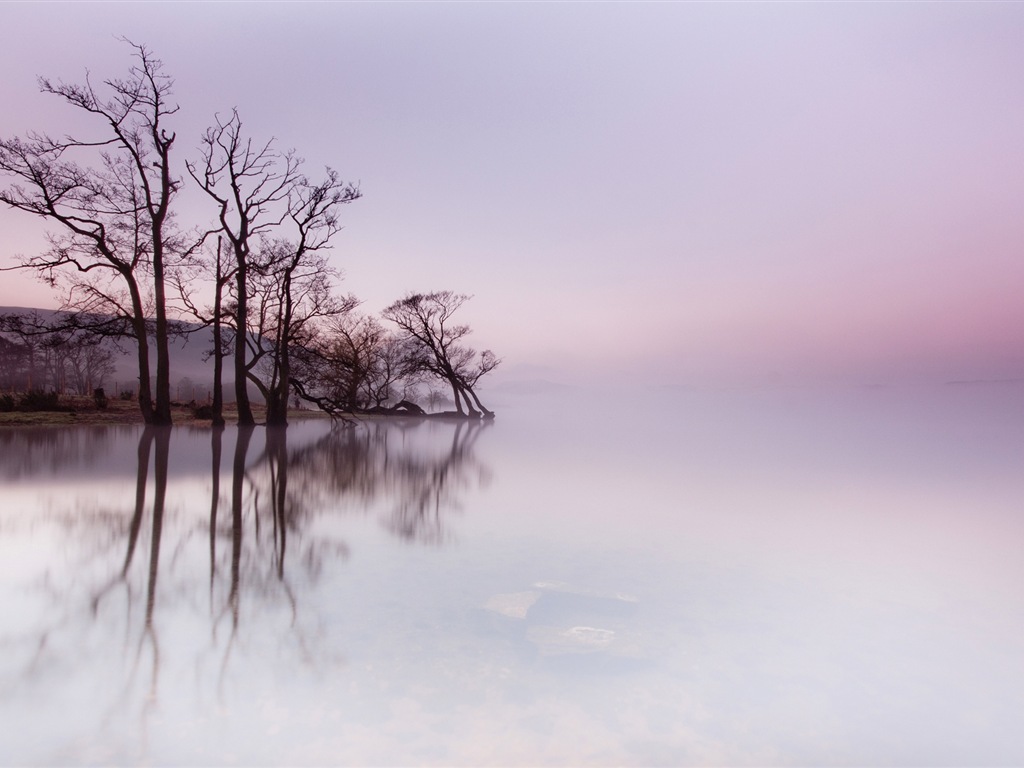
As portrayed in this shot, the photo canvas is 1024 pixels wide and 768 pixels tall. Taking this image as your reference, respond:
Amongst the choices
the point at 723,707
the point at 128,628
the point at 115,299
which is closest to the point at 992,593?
the point at 723,707

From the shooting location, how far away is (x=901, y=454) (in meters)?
18.3

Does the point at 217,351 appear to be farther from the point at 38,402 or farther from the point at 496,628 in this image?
the point at 496,628

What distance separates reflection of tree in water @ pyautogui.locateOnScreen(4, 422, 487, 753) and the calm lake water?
1.2 inches

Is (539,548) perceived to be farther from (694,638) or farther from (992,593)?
(992,593)

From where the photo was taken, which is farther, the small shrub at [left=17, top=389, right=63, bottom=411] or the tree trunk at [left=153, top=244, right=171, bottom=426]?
the small shrub at [left=17, top=389, right=63, bottom=411]

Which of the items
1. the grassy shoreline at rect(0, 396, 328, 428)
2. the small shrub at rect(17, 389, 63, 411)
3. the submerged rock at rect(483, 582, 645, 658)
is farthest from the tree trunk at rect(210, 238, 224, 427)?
the submerged rock at rect(483, 582, 645, 658)

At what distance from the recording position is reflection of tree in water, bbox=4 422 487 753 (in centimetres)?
366

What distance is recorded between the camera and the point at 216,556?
555cm

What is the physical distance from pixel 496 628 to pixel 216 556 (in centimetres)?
291

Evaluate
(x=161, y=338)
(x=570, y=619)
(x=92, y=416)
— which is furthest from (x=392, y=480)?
(x=92, y=416)

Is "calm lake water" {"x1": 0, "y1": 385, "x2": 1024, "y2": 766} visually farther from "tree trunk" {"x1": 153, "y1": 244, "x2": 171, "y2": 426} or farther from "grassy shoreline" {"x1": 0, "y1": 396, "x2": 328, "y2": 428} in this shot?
"grassy shoreline" {"x1": 0, "y1": 396, "x2": 328, "y2": 428}

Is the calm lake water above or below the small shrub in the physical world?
below

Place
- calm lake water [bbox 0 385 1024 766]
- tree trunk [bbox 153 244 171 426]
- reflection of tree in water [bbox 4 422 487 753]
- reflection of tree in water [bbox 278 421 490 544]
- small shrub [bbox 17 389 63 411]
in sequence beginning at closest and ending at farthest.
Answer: calm lake water [bbox 0 385 1024 766] < reflection of tree in water [bbox 4 422 487 753] < reflection of tree in water [bbox 278 421 490 544] < tree trunk [bbox 153 244 171 426] < small shrub [bbox 17 389 63 411]

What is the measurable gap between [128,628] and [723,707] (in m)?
3.52
